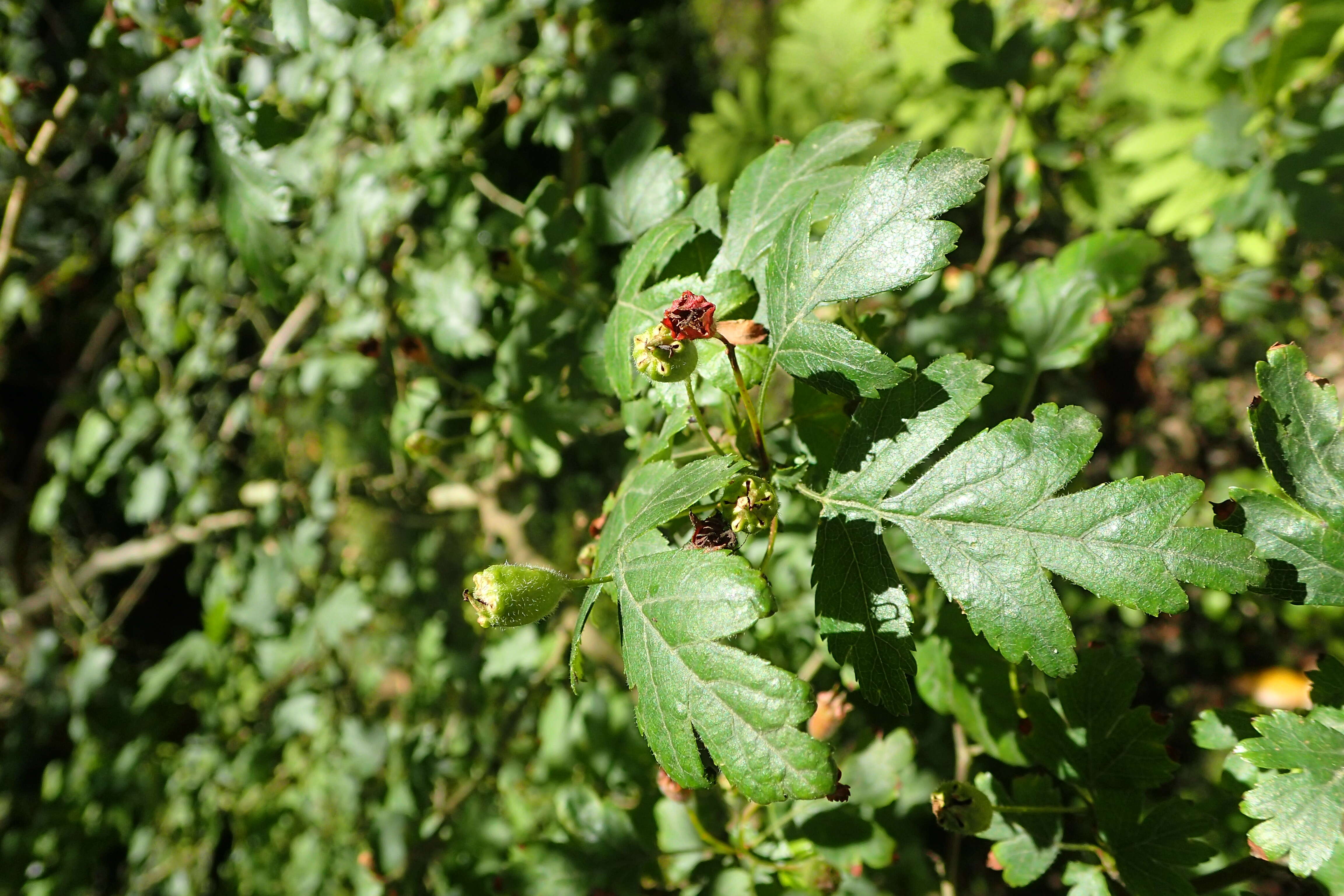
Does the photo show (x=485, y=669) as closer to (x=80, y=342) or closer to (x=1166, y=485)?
(x=1166, y=485)

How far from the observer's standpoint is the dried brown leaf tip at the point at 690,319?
74 centimetres

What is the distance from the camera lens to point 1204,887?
918 millimetres

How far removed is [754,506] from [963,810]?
0.42 meters

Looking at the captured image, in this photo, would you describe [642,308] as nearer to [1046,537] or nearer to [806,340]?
[806,340]

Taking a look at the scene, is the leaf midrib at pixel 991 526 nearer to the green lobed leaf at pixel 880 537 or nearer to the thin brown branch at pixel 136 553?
the green lobed leaf at pixel 880 537

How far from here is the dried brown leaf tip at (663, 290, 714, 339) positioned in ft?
2.42

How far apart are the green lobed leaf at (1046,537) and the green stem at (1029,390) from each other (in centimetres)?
55

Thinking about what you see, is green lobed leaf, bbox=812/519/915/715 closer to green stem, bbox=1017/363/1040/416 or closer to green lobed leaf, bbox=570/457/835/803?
green lobed leaf, bbox=570/457/835/803

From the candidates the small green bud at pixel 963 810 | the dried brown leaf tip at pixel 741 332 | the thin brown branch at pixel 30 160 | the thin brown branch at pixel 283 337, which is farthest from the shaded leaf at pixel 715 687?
the thin brown branch at pixel 283 337

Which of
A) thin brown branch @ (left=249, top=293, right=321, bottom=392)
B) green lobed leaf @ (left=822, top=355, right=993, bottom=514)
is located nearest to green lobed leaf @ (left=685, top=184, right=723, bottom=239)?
green lobed leaf @ (left=822, top=355, right=993, bottom=514)

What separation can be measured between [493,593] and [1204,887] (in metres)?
0.90

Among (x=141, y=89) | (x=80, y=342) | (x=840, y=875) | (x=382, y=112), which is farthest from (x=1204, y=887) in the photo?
(x=80, y=342)

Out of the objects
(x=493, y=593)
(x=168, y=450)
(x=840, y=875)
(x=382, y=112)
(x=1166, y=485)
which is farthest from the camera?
(x=168, y=450)

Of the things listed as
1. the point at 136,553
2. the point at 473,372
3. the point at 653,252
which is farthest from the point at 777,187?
the point at 136,553
